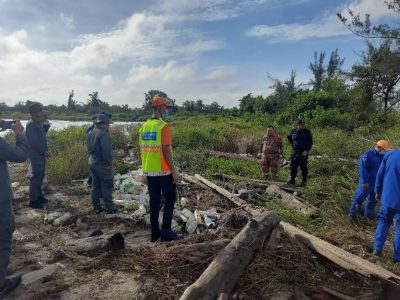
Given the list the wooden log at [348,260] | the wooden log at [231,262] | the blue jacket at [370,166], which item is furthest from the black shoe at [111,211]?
the blue jacket at [370,166]

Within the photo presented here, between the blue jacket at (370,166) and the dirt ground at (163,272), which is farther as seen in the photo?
the blue jacket at (370,166)

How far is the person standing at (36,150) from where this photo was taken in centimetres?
695

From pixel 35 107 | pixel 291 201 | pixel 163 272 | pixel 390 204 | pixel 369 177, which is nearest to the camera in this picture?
pixel 163 272

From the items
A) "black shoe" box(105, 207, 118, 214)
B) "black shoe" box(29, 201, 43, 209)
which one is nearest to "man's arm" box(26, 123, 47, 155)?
"black shoe" box(29, 201, 43, 209)

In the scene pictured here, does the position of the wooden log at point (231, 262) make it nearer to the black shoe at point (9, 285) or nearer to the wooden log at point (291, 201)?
the black shoe at point (9, 285)

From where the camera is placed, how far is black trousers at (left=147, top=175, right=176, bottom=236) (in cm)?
489

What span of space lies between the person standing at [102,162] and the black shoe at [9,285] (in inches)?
114

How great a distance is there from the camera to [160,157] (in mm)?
4797

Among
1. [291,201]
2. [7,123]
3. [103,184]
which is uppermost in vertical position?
[7,123]

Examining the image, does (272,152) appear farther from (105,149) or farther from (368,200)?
(105,149)

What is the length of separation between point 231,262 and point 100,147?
3892mm

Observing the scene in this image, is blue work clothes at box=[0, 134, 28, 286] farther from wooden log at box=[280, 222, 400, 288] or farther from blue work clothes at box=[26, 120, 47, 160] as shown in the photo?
blue work clothes at box=[26, 120, 47, 160]

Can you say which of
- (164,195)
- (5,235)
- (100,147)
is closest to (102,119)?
(100,147)

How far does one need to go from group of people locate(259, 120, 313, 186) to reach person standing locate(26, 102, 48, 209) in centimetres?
551
